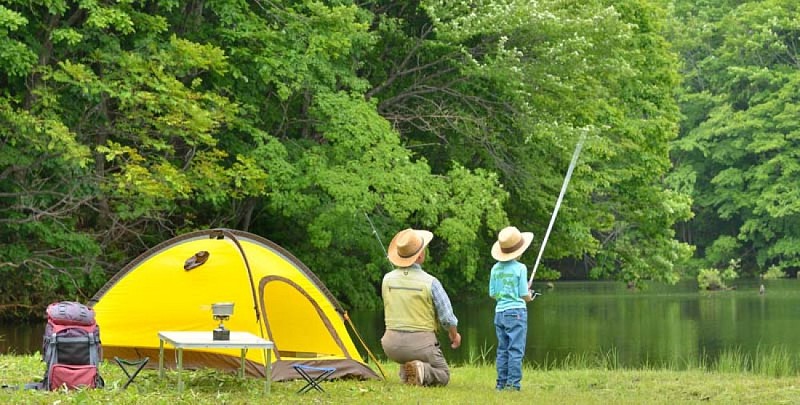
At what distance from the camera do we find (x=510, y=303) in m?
10.5

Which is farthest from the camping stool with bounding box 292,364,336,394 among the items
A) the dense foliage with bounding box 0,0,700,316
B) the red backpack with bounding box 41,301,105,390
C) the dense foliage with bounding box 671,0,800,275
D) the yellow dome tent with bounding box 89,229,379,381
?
the dense foliage with bounding box 671,0,800,275

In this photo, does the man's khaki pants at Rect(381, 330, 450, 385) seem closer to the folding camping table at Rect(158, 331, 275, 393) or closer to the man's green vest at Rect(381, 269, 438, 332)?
the man's green vest at Rect(381, 269, 438, 332)

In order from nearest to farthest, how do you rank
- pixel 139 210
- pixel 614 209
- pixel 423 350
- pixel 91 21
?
pixel 423 350 → pixel 91 21 → pixel 139 210 → pixel 614 209

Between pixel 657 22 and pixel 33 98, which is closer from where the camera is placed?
pixel 33 98

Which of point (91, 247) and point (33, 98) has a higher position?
point (33, 98)

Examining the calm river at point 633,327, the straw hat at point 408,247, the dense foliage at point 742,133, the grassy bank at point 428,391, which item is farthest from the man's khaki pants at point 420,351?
the dense foliage at point 742,133

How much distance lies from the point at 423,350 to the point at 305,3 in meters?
12.0

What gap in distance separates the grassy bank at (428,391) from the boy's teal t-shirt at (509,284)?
755 mm

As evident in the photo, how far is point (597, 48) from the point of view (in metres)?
23.8

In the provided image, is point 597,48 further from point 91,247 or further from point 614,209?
point 91,247

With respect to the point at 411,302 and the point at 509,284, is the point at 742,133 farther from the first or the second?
the point at 411,302

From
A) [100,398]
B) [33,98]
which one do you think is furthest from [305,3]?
[100,398]

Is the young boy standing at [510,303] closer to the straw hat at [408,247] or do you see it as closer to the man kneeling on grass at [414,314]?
the man kneeling on grass at [414,314]

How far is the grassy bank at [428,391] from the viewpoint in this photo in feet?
29.5
